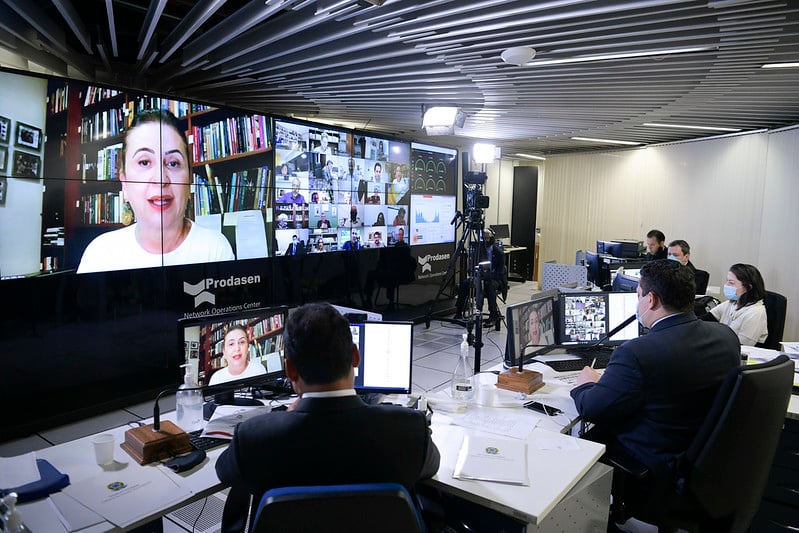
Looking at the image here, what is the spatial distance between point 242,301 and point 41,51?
2.84m

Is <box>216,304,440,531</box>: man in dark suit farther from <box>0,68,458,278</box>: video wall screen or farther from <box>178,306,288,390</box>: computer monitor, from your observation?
<box>0,68,458,278</box>: video wall screen

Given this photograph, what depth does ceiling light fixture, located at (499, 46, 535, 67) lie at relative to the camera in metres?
3.41

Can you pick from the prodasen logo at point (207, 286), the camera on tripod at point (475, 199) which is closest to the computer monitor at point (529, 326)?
the camera on tripod at point (475, 199)

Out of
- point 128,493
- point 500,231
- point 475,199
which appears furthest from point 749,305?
point 500,231

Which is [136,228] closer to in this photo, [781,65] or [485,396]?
[485,396]

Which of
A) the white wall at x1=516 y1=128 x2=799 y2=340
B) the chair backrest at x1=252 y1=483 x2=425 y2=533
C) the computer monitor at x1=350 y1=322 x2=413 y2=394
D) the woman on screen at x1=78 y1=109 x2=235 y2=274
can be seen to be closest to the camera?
the chair backrest at x1=252 y1=483 x2=425 y2=533

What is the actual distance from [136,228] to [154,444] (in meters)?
2.96

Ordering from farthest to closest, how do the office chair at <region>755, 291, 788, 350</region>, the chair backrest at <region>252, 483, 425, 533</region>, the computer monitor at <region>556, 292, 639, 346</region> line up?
the office chair at <region>755, 291, 788, 350</region>, the computer monitor at <region>556, 292, 639, 346</region>, the chair backrest at <region>252, 483, 425, 533</region>

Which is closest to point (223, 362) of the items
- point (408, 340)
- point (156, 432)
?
point (156, 432)

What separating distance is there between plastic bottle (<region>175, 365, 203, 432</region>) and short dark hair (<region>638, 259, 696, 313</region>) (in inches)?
85.5

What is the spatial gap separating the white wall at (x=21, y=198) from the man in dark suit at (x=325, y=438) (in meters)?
3.18

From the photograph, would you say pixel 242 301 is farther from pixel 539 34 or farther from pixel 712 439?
pixel 712 439

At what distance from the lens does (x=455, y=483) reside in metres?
1.89

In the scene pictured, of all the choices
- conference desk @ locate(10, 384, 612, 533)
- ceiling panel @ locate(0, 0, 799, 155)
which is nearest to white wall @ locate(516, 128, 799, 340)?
ceiling panel @ locate(0, 0, 799, 155)
